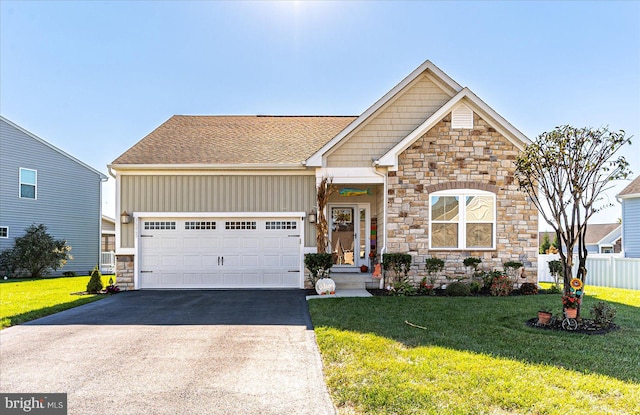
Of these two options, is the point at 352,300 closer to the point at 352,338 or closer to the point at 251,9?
the point at 352,338

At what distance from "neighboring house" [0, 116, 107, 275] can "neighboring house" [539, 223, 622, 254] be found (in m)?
32.5

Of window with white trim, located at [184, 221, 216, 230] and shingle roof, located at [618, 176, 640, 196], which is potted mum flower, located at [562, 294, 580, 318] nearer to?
window with white trim, located at [184, 221, 216, 230]

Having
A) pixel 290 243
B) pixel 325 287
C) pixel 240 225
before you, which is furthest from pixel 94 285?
pixel 325 287

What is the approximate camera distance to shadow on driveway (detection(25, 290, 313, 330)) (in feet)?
26.7

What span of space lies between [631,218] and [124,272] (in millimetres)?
21347

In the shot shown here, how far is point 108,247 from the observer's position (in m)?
27.8

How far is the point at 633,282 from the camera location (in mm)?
13062

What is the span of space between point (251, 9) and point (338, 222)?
7.09m

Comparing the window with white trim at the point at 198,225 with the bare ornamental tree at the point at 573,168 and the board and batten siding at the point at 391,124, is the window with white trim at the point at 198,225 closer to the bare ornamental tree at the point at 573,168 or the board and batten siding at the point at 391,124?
the board and batten siding at the point at 391,124

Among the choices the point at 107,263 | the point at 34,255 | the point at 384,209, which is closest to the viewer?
the point at 384,209

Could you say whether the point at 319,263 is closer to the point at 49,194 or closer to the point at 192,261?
the point at 192,261

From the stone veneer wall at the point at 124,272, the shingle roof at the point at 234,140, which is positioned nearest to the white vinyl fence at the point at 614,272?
the shingle roof at the point at 234,140

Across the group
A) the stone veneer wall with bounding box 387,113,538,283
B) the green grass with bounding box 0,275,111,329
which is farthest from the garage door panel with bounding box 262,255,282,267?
the green grass with bounding box 0,275,111,329

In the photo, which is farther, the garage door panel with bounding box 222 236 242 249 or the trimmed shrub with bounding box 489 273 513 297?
the garage door panel with bounding box 222 236 242 249
